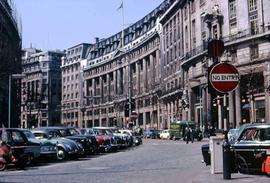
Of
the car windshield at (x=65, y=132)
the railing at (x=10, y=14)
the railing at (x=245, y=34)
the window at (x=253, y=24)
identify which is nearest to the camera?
the car windshield at (x=65, y=132)

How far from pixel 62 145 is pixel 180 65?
61121 mm

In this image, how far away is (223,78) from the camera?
11.6 metres

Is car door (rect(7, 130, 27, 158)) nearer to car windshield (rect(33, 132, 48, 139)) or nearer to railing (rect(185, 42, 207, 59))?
car windshield (rect(33, 132, 48, 139))

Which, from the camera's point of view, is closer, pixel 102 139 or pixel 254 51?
pixel 102 139

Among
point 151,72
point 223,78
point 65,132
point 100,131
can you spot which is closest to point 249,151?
point 223,78

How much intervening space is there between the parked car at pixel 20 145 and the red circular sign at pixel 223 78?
10.8 m

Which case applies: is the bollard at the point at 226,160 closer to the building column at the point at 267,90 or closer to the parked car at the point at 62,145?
the parked car at the point at 62,145

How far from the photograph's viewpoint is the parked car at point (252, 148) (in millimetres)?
13633

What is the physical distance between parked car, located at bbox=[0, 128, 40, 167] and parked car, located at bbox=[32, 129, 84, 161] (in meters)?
Answer: 2.98

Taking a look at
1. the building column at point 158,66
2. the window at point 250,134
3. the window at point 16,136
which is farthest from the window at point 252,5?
the window at point 250,134

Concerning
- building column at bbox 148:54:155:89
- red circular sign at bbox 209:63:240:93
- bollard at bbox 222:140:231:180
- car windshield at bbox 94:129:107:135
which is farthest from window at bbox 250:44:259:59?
building column at bbox 148:54:155:89

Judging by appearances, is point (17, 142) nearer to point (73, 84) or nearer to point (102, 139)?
point (102, 139)

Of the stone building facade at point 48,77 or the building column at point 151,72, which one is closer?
the building column at point 151,72

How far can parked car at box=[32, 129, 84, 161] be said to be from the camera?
23781 mm
